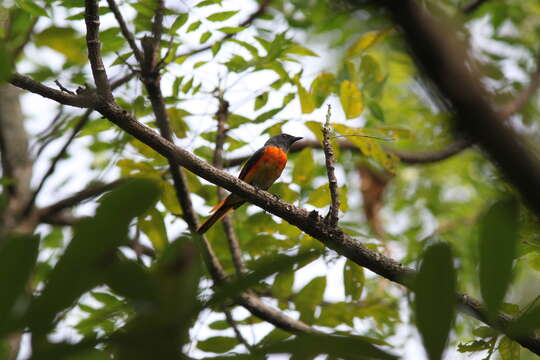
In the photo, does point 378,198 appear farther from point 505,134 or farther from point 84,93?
point 505,134

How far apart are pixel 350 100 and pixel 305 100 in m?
0.35

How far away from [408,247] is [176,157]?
454 centimetres

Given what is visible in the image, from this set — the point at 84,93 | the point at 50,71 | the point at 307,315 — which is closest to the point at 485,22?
the point at 307,315

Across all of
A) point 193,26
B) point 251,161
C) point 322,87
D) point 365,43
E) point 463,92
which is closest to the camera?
point 463,92

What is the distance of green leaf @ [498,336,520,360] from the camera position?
240 centimetres

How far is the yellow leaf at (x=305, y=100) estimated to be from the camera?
4.09 metres

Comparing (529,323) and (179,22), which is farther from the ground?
(179,22)

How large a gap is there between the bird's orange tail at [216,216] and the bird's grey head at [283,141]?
1.27 metres

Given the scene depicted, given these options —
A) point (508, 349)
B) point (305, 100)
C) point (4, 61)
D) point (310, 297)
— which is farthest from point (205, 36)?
point (4, 61)

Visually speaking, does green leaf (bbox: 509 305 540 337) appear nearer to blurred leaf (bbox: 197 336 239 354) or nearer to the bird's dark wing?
blurred leaf (bbox: 197 336 239 354)

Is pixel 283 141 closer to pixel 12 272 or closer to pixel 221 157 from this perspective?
pixel 221 157

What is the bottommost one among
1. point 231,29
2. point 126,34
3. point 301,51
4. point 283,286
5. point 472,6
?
point 283,286

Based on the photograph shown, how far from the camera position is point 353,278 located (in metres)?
3.64

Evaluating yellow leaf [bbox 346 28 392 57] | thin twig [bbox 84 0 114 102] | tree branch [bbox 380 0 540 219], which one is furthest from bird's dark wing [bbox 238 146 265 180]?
tree branch [bbox 380 0 540 219]
